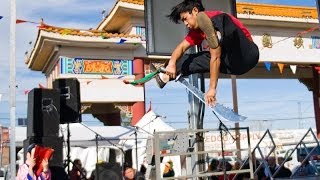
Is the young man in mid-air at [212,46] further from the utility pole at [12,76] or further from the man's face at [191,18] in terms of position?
the utility pole at [12,76]

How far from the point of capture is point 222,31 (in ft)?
10.2

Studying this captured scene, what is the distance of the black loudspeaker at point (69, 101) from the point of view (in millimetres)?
8688

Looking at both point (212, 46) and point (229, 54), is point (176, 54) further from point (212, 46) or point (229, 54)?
point (212, 46)

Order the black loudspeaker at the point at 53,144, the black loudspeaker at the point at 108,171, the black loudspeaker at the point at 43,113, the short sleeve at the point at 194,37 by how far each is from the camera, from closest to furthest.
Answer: the short sleeve at the point at 194,37, the black loudspeaker at the point at 53,144, the black loudspeaker at the point at 43,113, the black loudspeaker at the point at 108,171

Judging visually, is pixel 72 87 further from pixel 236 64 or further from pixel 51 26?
pixel 236 64

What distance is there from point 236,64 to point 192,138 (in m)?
1.04

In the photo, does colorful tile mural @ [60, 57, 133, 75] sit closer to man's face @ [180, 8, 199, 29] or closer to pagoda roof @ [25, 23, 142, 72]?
pagoda roof @ [25, 23, 142, 72]

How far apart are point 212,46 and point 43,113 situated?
5.59 metres

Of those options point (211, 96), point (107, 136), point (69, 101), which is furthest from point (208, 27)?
point (107, 136)

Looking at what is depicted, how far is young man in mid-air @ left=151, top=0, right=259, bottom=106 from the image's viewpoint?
299 cm

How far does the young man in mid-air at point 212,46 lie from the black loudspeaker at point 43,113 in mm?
4456

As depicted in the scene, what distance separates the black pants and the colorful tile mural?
8958 mm

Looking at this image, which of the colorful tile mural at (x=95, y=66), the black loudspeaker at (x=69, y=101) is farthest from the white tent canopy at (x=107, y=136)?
the colorful tile mural at (x=95, y=66)

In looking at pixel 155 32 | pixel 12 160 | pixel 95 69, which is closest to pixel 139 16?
pixel 95 69
